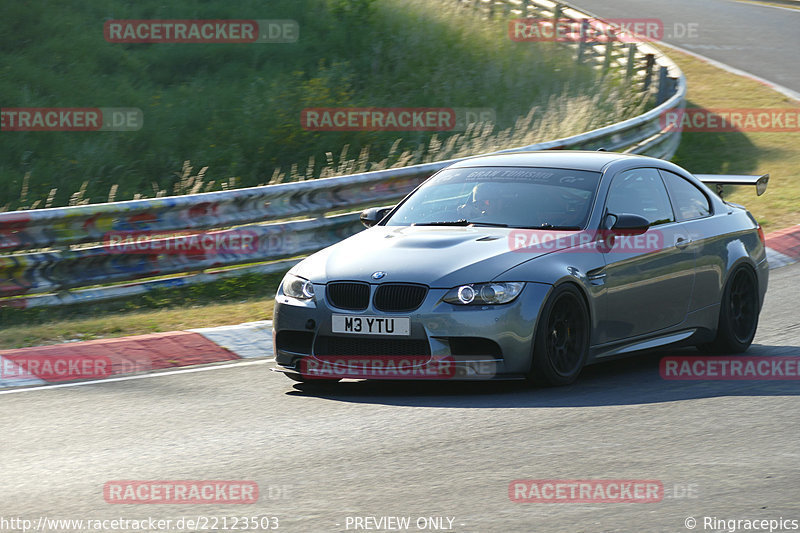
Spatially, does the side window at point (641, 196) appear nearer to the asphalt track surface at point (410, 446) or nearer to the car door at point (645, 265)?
the car door at point (645, 265)

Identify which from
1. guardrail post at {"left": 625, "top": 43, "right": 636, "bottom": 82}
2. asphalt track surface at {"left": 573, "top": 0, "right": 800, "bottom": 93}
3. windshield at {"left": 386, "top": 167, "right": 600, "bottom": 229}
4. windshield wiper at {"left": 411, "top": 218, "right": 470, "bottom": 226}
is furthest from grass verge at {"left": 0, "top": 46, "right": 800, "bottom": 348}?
asphalt track surface at {"left": 573, "top": 0, "right": 800, "bottom": 93}

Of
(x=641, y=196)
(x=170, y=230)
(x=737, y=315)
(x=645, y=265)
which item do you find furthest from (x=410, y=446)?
(x=170, y=230)

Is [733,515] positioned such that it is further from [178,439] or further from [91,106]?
[91,106]

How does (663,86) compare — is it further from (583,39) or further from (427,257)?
(427,257)

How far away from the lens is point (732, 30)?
29.9 meters

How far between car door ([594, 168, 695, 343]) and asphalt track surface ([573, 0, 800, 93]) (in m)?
15.4

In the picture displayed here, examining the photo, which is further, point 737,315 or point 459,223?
point 737,315

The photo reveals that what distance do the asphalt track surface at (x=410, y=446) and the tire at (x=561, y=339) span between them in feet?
0.44

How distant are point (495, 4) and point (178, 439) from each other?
21.0m

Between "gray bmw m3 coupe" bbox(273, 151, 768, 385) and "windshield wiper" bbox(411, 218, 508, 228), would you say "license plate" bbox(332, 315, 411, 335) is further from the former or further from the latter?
"windshield wiper" bbox(411, 218, 508, 228)

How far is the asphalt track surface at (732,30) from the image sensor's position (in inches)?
993

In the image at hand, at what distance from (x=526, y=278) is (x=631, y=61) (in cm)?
1509

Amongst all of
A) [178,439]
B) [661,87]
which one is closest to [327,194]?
[178,439]

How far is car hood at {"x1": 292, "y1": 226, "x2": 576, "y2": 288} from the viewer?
23.2ft
